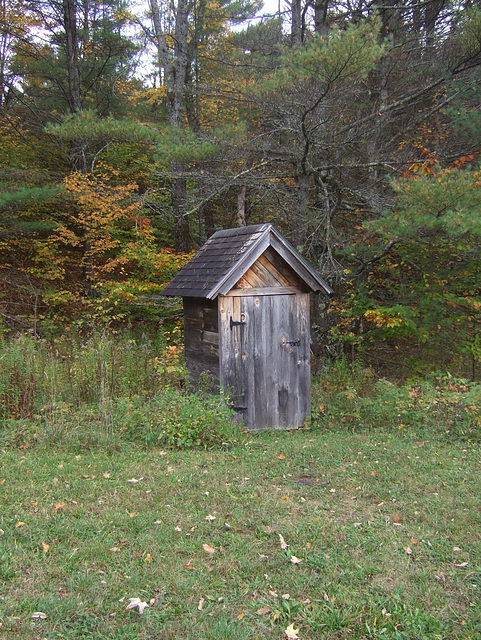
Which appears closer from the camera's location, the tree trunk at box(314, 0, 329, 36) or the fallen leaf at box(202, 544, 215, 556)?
the fallen leaf at box(202, 544, 215, 556)

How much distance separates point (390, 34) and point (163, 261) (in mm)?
7974

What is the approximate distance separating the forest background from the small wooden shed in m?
2.03

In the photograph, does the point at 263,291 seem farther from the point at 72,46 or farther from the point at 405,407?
the point at 72,46

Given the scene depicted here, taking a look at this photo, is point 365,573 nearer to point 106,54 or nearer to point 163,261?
point 163,261

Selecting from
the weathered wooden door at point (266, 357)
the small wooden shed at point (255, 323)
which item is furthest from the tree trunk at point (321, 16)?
the weathered wooden door at point (266, 357)

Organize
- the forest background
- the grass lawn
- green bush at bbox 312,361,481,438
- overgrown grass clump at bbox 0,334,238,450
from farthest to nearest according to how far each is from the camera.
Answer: the forest background, green bush at bbox 312,361,481,438, overgrown grass clump at bbox 0,334,238,450, the grass lawn

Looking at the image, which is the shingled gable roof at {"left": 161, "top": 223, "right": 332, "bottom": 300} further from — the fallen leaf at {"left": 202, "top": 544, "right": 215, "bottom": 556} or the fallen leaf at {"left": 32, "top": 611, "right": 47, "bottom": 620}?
the fallen leaf at {"left": 32, "top": 611, "right": 47, "bottom": 620}

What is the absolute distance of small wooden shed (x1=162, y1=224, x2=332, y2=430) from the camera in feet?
24.5

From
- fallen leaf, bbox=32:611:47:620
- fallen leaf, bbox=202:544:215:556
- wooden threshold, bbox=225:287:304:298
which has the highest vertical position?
wooden threshold, bbox=225:287:304:298

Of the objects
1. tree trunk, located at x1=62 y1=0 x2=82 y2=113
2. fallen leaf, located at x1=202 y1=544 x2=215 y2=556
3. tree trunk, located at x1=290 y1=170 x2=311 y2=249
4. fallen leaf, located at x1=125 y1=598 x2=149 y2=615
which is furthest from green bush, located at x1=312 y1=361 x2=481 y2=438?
tree trunk, located at x1=62 y1=0 x2=82 y2=113

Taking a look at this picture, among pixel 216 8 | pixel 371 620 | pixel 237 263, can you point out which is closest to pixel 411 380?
pixel 237 263

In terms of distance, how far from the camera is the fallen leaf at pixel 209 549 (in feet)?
12.8

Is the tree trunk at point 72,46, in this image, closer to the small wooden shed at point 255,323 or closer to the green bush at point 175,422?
the small wooden shed at point 255,323

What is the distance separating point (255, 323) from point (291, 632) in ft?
16.5
